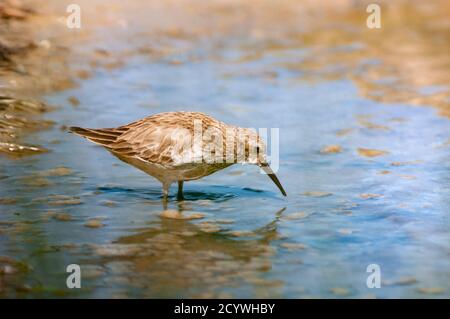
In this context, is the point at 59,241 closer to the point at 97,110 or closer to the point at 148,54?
the point at 97,110

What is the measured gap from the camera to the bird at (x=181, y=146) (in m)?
8.78

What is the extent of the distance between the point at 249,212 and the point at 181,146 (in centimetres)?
Answer: 95

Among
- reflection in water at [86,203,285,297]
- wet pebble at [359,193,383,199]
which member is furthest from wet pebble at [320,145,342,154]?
reflection in water at [86,203,285,297]

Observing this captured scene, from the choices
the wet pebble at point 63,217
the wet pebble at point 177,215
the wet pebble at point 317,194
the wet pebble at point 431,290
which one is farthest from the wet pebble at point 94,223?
the wet pebble at point 431,290

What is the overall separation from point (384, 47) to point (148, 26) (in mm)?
5453

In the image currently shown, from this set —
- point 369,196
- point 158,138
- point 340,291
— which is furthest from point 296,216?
point 340,291

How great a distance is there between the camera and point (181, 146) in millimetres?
8773

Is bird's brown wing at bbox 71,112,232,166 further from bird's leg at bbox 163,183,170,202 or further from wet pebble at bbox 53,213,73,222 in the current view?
wet pebble at bbox 53,213,73,222

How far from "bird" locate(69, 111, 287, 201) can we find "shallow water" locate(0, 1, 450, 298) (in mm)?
360

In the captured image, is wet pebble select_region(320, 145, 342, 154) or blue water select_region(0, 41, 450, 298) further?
wet pebble select_region(320, 145, 342, 154)

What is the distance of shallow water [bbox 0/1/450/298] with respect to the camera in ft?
22.1

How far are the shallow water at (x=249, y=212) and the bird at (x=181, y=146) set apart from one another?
1.18ft

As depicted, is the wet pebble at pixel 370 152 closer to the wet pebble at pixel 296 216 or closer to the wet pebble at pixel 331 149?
the wet pebble at pixel 331 149

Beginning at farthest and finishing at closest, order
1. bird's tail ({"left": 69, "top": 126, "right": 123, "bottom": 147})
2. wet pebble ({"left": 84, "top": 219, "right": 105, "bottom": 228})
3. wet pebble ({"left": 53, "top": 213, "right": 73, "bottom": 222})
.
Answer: bird's tail ({"left": 69, "top": 126, "right": 123, "bottom": 147})
wet pebble ({"left": 53, "top": 213, "right": 73, "bottom": 222})
wet pebble ({"left": 84, "top": 219, "right": 105, "bottom": 228})
